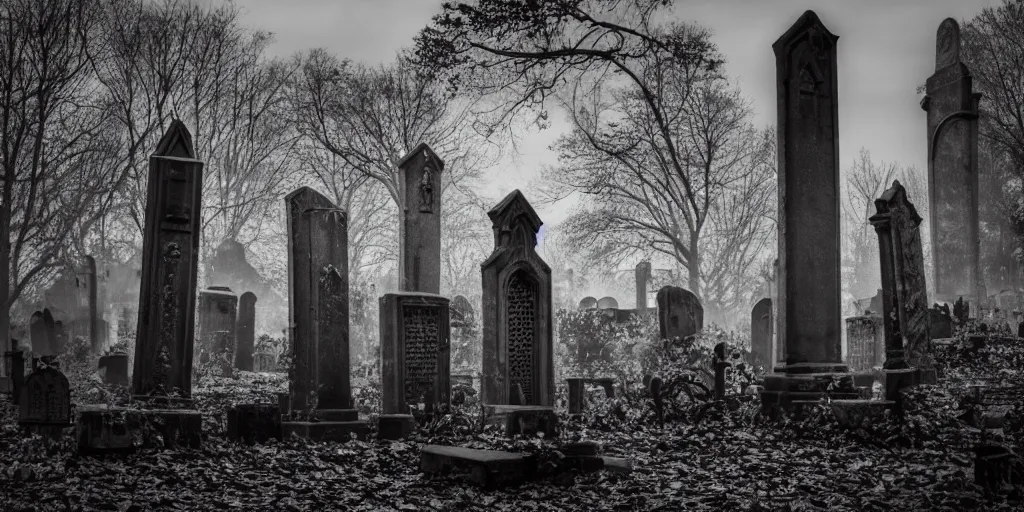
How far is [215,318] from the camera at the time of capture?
18.5 m

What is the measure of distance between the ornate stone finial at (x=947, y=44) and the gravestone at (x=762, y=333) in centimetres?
836

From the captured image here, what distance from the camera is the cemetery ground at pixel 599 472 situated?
5.18m

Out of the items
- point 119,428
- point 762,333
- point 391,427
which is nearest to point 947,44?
point 762,333

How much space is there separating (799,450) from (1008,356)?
7704 millimetres

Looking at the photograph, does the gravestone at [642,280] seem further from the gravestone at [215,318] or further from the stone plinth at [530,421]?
the stone plinth at [530,421]

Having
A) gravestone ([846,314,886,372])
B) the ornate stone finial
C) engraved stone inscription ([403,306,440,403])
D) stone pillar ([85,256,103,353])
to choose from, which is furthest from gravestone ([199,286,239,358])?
the ornate stone finial

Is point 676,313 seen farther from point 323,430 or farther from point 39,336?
point 39,336

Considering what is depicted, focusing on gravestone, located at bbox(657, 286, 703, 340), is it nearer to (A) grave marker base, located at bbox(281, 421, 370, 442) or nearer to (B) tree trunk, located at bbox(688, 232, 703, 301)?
(A) grave marker base, located at bbox(281, 421, 370, 442)

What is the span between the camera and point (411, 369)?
1046 centimetres

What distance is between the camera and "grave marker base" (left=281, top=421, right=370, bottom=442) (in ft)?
29.0

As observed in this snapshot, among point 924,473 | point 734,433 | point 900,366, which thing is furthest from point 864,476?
point 900,366

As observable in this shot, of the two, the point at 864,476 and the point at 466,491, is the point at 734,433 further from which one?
the point at 466,491

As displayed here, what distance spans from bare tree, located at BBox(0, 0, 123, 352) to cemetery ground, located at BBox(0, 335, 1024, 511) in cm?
1060

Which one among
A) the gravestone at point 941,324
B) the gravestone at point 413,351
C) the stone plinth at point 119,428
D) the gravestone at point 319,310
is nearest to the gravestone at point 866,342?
the gravestone at point 941,324
